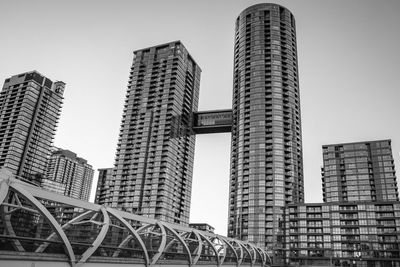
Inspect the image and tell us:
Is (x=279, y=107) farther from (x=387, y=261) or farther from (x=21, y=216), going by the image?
(x=21, y=216)

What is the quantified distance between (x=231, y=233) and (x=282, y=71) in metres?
73.8

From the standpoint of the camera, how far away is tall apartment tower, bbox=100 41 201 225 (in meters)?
154

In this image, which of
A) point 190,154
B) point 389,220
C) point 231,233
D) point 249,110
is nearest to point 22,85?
point 190,154

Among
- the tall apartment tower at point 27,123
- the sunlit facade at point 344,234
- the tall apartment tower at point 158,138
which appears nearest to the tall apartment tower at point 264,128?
the sunlit facade at point 344,234

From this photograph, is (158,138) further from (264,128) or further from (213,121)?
(264,128)

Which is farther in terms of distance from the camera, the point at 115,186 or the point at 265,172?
the point at 115,186

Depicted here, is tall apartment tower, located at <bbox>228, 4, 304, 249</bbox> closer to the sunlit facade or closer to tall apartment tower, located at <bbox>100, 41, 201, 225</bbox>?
the sunlit facade

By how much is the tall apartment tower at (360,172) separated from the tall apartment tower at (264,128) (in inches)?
1680

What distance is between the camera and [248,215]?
5576 inches

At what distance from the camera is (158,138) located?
16225 centimetres

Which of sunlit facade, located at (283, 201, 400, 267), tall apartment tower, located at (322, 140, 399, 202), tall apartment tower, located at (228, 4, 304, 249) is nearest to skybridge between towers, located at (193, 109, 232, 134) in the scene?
tall apartment tower, located at (228, 4, 304, 249)

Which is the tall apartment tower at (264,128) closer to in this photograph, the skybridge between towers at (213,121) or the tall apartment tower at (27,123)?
the skybridge between towers at (213,121)

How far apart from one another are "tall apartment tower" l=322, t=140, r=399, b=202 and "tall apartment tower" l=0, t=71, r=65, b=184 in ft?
466

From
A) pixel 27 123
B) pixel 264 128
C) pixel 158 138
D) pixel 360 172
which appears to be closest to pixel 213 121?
pixel 158 138
